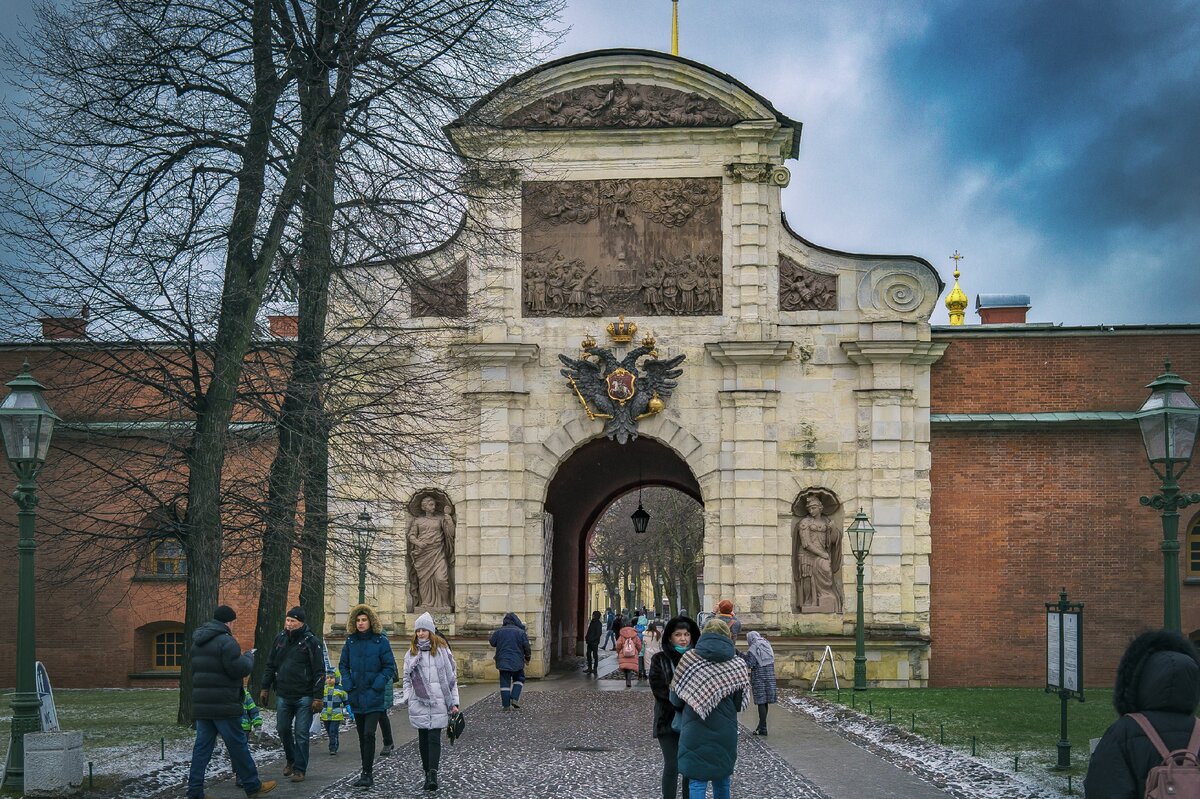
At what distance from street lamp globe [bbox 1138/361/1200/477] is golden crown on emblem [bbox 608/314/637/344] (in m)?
14.6

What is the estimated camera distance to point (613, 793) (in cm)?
1396

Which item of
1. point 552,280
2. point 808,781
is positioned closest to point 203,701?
point 808,781

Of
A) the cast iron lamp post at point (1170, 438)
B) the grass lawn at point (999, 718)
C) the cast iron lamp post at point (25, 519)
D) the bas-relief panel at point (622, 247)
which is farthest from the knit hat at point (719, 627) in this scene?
the bas-relief panel at point (622, 247)

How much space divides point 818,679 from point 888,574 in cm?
242

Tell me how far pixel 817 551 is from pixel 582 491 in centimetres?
904

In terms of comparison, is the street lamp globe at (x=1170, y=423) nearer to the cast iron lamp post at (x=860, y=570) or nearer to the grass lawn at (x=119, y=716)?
the grass lawn at (x=119, y=716)

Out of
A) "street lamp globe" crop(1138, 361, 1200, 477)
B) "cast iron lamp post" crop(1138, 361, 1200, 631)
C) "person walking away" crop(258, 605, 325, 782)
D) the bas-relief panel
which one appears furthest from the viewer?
the bas-relief panel

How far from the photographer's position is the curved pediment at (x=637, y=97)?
90.9ft

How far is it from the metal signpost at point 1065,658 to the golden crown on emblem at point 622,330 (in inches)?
512

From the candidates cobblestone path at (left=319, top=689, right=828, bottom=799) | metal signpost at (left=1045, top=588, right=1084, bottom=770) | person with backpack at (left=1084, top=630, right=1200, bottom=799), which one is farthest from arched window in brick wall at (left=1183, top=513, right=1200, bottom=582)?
person with backpack at (left=1084, top=630, right=1200, bottom=799)

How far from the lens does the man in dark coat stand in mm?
12977

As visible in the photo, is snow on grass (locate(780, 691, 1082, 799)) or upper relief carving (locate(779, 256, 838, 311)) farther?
upper relief carving (locate(779, 256, 838, 311))

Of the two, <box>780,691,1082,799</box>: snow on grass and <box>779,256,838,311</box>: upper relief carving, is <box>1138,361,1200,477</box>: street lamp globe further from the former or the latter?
<box>779,256,838,311</box>: upper relief carving

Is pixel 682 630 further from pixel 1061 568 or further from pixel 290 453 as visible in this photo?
pixel 1061 568
